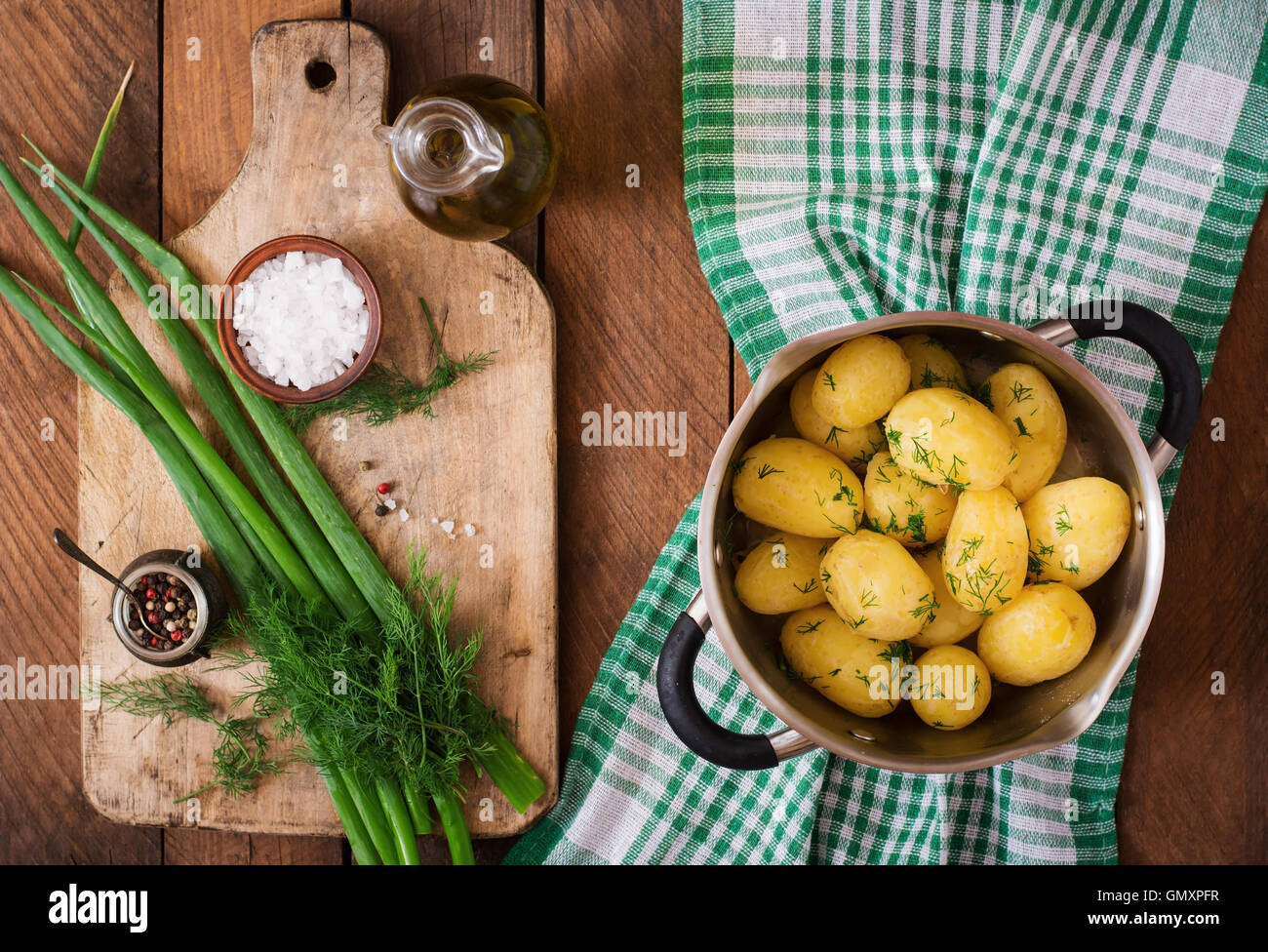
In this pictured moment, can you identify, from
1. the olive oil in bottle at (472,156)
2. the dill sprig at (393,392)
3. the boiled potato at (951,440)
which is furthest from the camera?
the dill sprig at (393,392)

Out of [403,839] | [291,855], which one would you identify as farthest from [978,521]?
[291,855]

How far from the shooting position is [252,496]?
960 millimetres

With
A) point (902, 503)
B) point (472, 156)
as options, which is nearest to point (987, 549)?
point (902, 503)

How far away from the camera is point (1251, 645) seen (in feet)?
3.21

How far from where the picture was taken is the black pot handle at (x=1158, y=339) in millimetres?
778

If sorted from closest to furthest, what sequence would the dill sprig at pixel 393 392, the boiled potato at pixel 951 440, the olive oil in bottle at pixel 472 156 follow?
the boiled potato at pixel 951 440 < the olive oil in bottle at pixel 472 156 < the dill sprig at pixel 393 392

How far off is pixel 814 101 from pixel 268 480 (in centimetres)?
70

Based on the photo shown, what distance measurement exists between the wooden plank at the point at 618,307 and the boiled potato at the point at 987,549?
12.7 inches

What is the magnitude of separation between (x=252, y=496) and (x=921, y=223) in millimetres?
756

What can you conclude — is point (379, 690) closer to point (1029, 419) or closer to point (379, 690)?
point (379, 690)

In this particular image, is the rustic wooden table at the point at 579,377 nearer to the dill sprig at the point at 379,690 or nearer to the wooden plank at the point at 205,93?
the wooden plank at the point at 205,93

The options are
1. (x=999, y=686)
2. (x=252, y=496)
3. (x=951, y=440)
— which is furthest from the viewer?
(x=252, y=496)

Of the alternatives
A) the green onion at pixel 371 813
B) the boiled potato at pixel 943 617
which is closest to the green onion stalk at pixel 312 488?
the green onion at pixel 371 813

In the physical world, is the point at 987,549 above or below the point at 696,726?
above
